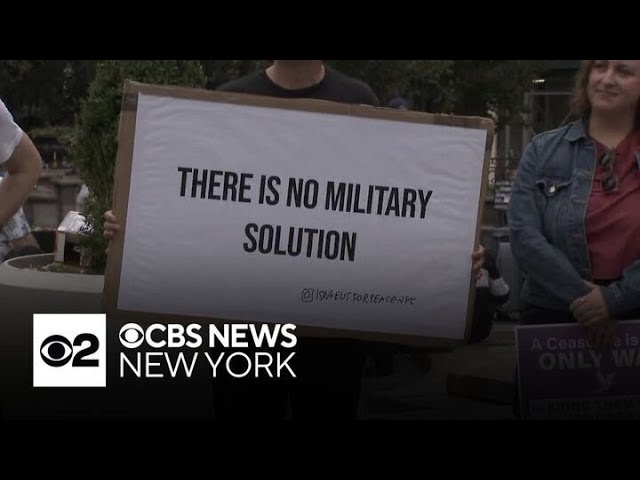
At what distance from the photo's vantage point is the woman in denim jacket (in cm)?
393

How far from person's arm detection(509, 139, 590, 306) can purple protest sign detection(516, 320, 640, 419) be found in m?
0.14

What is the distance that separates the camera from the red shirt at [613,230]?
3.97 m

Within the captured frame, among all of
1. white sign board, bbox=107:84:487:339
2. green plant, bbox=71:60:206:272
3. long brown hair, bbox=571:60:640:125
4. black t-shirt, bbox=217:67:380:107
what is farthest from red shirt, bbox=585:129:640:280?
green plant, bbox=71:60:206:272

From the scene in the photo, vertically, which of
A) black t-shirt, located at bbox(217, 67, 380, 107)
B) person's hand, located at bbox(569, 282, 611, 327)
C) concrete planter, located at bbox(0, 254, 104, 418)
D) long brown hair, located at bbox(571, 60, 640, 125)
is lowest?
concrete planter, located at bbox(0, 254, 104, 418)

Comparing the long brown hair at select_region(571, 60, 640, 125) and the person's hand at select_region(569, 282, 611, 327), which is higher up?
the long brown hair at select_region(571, 60, 640, 125)

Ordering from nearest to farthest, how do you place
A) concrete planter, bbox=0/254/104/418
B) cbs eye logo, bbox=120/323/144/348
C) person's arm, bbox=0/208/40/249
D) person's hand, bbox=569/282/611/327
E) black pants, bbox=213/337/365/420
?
1. person's hand, bbox=569/282/611/327
2. black pants, bbox=213/337/365/420
3. cbs eye logo, bbox=120/323/144/348
4. concrete planter, bbox=0/254/104/418
5. person's arm, bbox=0/208/40/249

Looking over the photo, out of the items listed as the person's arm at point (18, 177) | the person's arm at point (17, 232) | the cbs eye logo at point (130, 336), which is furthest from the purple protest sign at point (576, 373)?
the person's arm at point (17, 232)

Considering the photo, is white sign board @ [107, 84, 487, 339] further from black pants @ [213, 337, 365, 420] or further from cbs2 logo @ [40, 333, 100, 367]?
cbs2 logo @ [40, 333, 100, 367]

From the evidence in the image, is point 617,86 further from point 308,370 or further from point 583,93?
point 308,370

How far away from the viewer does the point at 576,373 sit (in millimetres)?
3902

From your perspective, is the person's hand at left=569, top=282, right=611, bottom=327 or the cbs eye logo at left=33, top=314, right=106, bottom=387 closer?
the person's hand at left=569, top=282, right=611, bottom=327

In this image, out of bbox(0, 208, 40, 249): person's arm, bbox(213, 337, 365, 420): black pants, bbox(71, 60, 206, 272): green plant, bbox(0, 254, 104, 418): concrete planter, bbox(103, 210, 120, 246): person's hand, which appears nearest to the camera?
bbox(103, 210, 120, 246): person's hand

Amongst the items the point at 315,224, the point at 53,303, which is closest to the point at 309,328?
the point at 315,224
